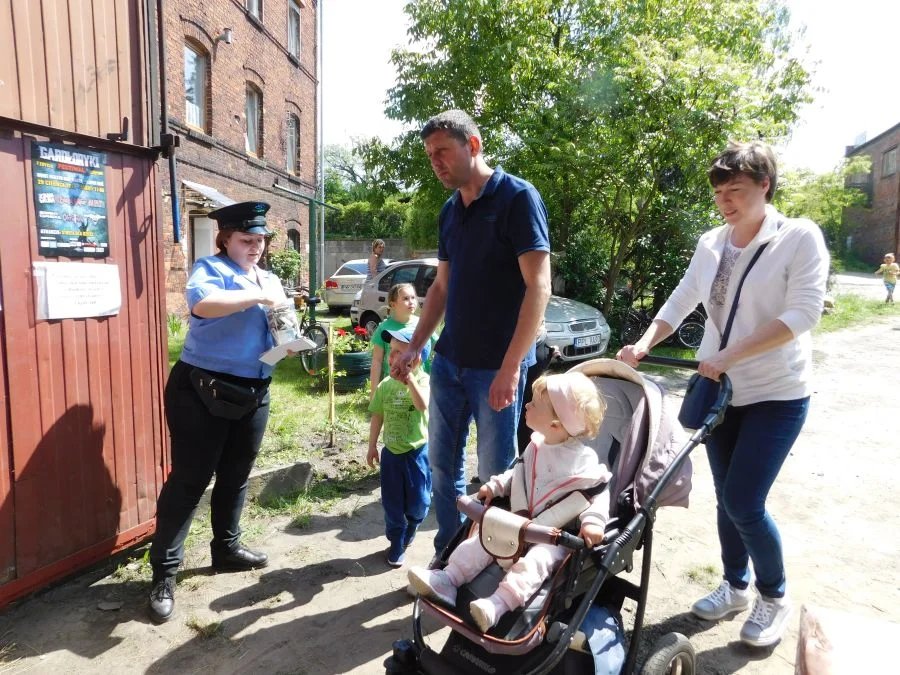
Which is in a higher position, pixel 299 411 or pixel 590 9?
pixel 590 9

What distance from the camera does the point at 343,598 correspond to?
3217 millimetres

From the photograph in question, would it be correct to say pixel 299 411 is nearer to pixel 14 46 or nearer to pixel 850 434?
pixel 14 46

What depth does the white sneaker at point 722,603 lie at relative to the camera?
2961 millimetres

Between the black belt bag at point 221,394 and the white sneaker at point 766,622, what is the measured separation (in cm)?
267

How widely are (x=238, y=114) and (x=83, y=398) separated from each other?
47.3ft

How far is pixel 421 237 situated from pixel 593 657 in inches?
1053

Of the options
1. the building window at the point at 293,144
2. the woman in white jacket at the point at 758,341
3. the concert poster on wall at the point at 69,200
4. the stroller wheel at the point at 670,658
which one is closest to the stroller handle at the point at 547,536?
the stroller wheel at the point at 670,658

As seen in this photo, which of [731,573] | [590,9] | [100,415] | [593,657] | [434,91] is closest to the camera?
[593,657]

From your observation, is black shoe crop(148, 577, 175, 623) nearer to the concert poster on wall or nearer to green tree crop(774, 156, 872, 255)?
the concert poster on wall

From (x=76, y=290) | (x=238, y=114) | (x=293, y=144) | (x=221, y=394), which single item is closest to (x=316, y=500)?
(x=221, y=394)

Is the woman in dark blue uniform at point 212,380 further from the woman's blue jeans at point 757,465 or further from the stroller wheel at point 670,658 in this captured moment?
the woman's blue jeans at point 757,465

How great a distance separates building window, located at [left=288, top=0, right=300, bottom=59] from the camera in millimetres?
19047

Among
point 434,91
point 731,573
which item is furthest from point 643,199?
point 731,573

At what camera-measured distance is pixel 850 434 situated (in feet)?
20.8
